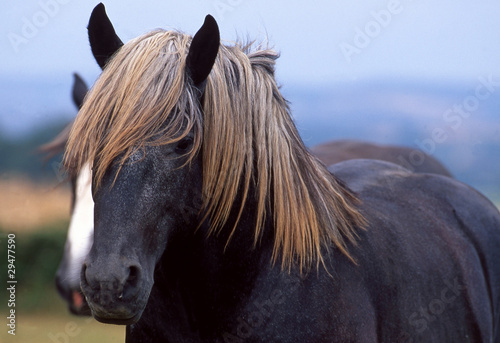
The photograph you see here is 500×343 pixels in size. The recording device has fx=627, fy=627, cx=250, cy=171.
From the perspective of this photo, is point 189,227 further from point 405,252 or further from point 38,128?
point 38,128

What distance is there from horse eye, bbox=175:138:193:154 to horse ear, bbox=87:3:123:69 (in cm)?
56

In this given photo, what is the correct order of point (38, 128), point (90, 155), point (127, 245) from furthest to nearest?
point (38, 128) → point (90, 155) → point (127, 245)

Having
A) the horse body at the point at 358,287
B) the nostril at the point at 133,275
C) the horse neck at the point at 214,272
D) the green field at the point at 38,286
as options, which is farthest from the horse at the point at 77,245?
the green field at the point at 38,286

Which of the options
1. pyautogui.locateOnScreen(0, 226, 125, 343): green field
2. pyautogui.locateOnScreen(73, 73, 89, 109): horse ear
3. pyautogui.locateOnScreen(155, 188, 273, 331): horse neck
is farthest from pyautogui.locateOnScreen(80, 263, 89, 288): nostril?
pyautogui.locateOnScreen(0, 226, 125, 343): green field

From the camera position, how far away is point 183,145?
223cm

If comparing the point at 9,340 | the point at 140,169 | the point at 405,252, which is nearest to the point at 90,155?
the point at 140,169

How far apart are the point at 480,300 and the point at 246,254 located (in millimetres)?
1650

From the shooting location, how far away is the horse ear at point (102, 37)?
7.93 ft

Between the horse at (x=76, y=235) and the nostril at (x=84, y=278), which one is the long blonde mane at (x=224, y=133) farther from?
the horse at (x=76, y=235)

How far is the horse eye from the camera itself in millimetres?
2217

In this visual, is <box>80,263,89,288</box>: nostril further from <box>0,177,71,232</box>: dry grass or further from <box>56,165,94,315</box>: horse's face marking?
<box>0,177,71,232</box>: dry grass

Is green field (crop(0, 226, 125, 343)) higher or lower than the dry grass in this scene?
lower

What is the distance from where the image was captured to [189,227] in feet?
7.71

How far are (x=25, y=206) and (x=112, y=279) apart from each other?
4913mm
